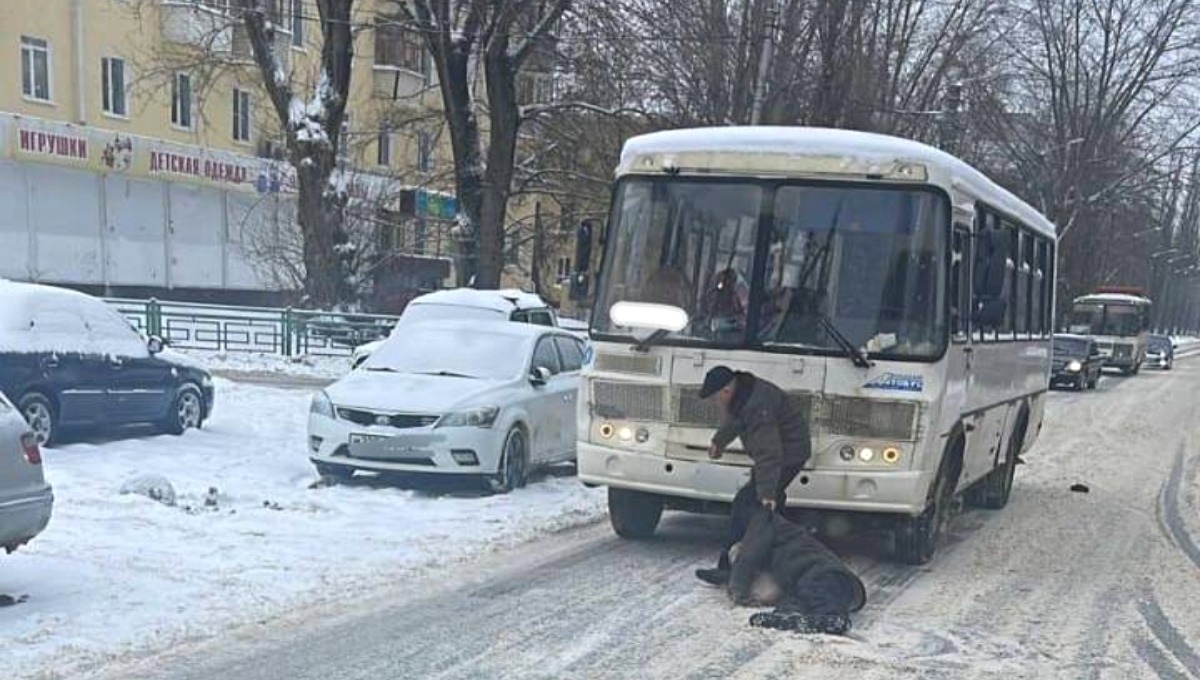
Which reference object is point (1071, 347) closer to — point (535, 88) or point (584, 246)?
point (535, 88)

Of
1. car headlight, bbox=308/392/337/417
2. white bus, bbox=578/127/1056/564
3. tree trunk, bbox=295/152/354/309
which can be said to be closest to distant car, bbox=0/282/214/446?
car headlight, bbox=308/392/337/417

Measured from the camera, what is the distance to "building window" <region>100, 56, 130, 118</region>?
1373 inches

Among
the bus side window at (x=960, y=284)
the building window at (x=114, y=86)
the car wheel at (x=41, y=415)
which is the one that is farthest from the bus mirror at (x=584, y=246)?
the building window at (x=114, y=86)

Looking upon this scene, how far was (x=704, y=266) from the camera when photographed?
28.4 ft

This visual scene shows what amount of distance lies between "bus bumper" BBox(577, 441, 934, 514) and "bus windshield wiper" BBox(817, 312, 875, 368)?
739 mm

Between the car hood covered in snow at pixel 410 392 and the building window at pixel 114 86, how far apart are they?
2652 cm

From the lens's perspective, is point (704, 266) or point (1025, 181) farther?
point (1025, 181)

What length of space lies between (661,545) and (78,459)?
5.95m

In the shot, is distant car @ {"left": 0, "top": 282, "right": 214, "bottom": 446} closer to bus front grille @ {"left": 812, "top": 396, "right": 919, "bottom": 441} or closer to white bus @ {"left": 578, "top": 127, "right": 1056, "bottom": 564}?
white bus @ {"left": 578, "top": 127, "right": 1056, "bottom": 564}

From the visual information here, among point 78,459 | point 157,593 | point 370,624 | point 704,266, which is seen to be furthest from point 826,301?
point 78,459

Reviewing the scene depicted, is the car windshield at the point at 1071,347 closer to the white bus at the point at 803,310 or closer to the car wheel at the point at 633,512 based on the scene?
the white bus at the point at 803,310

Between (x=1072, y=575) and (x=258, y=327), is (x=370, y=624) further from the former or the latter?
(x=258, y=327)

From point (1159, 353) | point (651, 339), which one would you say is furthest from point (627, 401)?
point (1159, 353)

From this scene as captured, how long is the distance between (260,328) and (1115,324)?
30806 millimetres
